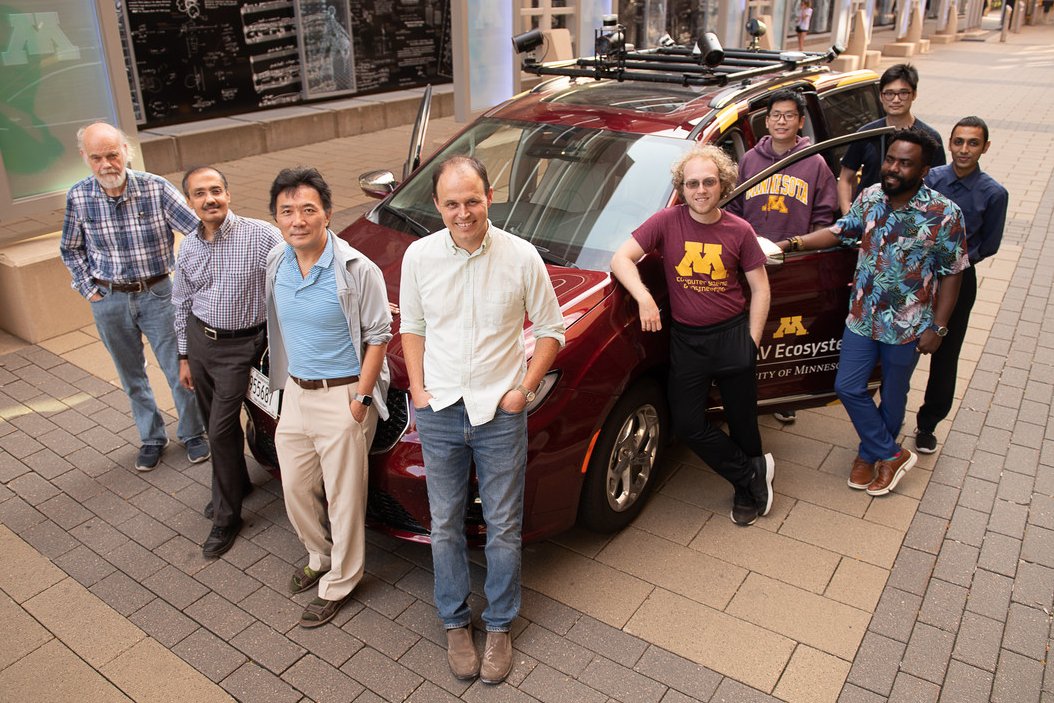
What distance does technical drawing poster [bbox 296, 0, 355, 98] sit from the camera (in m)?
12.8

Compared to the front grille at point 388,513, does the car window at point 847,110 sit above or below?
above

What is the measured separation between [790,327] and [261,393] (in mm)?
2511

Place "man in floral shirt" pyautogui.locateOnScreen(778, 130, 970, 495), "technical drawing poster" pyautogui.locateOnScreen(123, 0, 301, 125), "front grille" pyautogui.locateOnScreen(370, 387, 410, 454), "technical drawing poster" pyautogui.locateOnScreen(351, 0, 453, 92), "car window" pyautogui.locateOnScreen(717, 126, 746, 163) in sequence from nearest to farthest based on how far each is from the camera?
"front grille" pyautogui.locateOnScreen(370, 387, 410, 454), "man in floral shirt" pyautogui.locateOnScreen(778, 130, 970, 495), "car window" pyautogui.locateOnScreen(717, 126, 746, 163), "technical drawing poster" pyautogui.locateOnScreen(123, 0, 301, 125), "technical drawing poster" pyautogui.locateOnScreen(351, 0, 453, 92)

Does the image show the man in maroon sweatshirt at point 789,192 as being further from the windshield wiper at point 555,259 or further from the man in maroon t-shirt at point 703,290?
the windshield wiper at point 555,259

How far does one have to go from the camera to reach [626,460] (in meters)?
4.02

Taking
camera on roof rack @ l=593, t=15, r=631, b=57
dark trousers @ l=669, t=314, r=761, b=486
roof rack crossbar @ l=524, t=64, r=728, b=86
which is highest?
camera on roof rack @ l=593, t=15, r=631, b=57

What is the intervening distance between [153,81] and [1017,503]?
10.5 metres

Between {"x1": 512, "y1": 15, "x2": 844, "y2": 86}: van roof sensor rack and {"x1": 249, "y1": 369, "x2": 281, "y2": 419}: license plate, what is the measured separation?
268 cm

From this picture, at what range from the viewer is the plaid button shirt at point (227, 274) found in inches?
146

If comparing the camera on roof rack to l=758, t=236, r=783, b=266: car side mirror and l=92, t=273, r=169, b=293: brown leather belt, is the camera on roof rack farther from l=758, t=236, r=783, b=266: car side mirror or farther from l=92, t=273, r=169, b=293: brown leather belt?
l=92, t=273, r=169, b=293: brown leather belt

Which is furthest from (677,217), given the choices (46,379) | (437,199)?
(46,379)

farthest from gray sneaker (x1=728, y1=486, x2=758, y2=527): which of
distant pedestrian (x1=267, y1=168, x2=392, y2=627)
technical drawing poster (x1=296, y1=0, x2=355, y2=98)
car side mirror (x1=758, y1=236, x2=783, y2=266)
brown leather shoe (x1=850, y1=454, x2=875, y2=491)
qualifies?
technical drawing poster (x1=296, y1=0, x2=355, y2=98)

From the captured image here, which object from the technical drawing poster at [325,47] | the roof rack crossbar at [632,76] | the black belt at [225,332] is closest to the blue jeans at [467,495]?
the black belt at [225,332]

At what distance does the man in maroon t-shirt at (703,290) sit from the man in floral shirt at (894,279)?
1.97 ft
